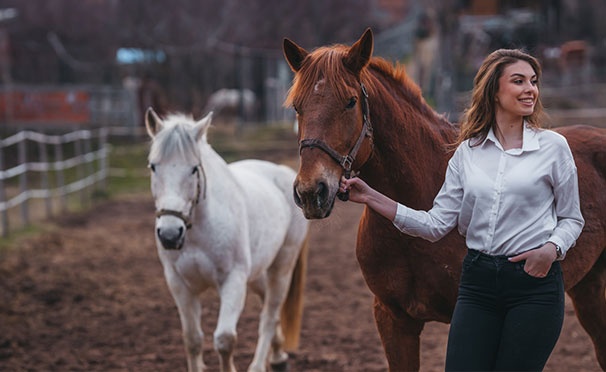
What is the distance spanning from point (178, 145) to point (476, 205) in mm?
2116

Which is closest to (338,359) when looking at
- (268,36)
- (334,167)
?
(334,167)

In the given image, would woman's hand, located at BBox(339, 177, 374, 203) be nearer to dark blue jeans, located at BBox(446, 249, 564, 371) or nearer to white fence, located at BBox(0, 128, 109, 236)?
dark blue jeans, located at BBox(446, 249, 564, 371)

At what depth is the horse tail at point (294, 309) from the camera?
5020 millimetres

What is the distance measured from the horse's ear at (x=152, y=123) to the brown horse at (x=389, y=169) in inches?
66.6

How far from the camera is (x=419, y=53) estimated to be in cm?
2477

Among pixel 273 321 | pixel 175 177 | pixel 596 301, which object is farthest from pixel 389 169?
pixel 273 321

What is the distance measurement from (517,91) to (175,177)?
216 cm

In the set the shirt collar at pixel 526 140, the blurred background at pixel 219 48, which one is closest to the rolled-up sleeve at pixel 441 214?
the shirt collar at pixel 526 140

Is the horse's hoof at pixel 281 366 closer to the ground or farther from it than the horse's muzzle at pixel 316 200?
closer to the ground

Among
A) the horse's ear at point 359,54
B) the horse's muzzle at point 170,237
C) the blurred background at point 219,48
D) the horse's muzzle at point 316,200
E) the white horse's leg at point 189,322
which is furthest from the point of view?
the blurred background at point 219,48

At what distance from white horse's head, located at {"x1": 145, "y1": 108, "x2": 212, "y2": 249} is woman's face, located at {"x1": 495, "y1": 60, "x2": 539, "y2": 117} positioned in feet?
6.60

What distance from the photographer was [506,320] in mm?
2281

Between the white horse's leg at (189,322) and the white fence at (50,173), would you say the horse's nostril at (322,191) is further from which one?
the white fence at (50,173)

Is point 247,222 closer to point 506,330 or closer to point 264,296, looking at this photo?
point 264,296
